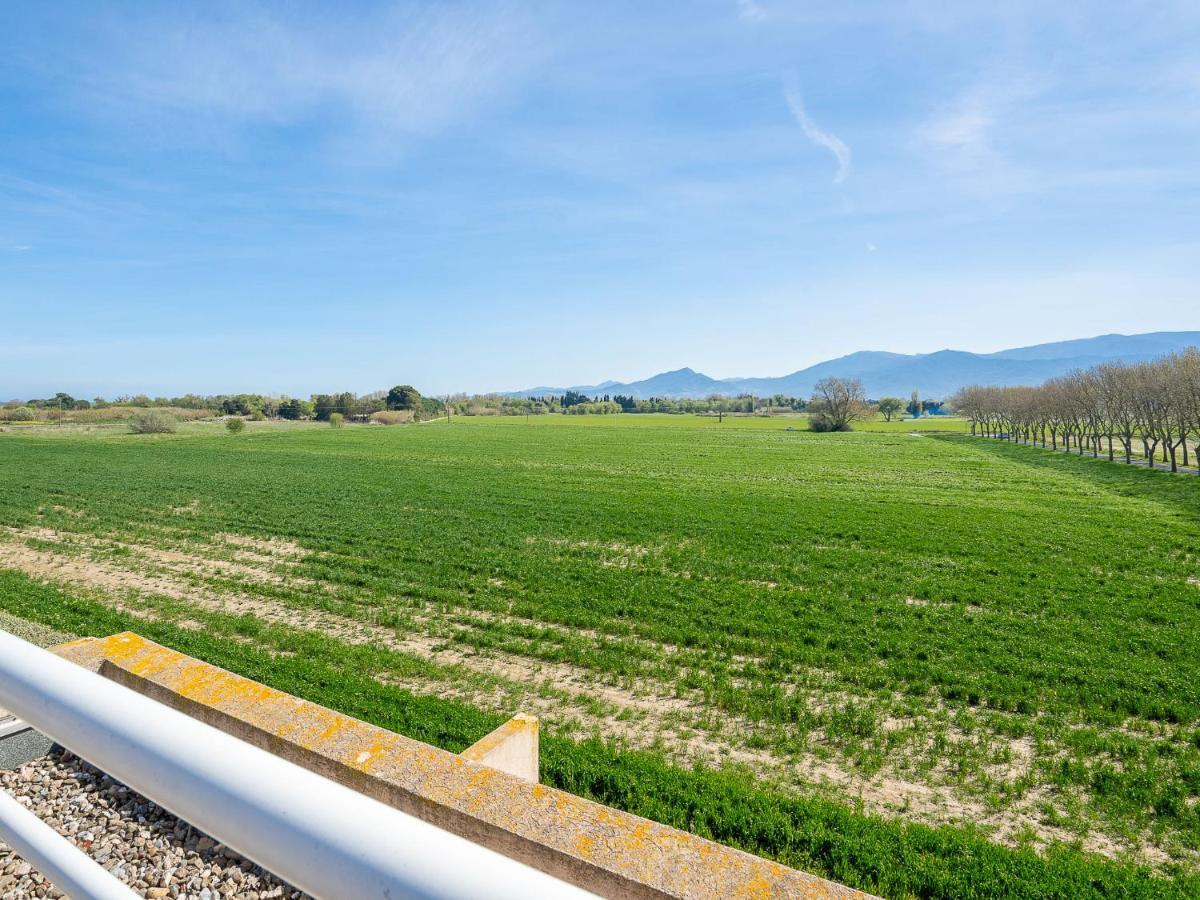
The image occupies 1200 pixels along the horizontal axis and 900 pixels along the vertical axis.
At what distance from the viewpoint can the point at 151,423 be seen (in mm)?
75562

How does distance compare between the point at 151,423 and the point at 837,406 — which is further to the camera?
the point at 837,406

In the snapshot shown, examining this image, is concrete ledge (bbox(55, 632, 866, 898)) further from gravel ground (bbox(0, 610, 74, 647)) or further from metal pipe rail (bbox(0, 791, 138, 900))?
gravel ground (bbox(0, 610, 74, 647))

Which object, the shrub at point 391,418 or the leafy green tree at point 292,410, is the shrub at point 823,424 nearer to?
the shrub at point 391,418

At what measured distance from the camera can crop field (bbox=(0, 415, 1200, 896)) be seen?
6.14m

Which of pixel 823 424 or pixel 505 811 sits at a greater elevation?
pixel 505 811

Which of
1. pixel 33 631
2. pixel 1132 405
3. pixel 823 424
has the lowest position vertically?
pixel 33 631

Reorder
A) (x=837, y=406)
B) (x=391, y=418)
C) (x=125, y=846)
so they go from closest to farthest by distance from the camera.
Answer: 1. (x=125, y=846)
2. (x=837, y=406)
3. (x=391, y=418)

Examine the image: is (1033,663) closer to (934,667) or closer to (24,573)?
(934,667)

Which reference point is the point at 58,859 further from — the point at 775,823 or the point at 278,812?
the point at 775,823

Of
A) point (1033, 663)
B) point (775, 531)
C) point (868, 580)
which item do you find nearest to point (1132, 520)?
point (775, 531)

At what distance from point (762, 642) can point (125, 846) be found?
8.73 meters

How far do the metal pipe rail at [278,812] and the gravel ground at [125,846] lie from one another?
2.81m

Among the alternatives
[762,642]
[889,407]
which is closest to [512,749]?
[762,642]

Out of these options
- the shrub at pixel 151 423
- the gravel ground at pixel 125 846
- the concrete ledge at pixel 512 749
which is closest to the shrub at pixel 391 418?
the shrub at pixel 151 423
